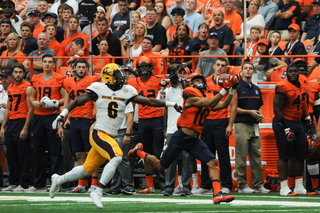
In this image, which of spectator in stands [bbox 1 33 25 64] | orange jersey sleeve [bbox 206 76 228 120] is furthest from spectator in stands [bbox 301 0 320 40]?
spectator in stands [bbox 1 33 25 64]

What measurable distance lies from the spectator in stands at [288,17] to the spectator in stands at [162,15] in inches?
103

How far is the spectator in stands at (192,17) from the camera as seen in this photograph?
45.6 feet

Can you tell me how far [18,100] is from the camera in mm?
11781

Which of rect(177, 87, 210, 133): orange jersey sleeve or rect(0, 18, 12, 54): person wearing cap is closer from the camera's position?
rect(177, 87, 210, 133): orange jersey sleeve

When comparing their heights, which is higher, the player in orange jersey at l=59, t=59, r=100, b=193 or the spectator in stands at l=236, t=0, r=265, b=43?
the spectator in stands at l=236, t=0, r=265, b=43

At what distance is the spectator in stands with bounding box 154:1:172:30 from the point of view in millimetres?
14383

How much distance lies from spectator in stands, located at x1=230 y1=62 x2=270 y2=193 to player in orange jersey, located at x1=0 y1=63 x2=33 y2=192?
4.12 meters

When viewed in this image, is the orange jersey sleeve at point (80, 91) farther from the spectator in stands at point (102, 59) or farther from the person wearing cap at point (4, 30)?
the person wearing cap at point (4, 30)

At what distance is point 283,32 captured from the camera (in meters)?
13.8

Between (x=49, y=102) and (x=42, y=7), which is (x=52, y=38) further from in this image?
(x=49, y=102)

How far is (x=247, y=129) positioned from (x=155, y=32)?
12.3ft

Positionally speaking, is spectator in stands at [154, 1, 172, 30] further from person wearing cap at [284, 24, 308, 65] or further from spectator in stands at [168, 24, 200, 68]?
person wearing cap at [284, 24, 308, 65]

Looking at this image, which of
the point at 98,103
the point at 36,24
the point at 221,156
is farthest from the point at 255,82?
the point at 36,24

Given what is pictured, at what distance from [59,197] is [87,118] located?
1803 mm
